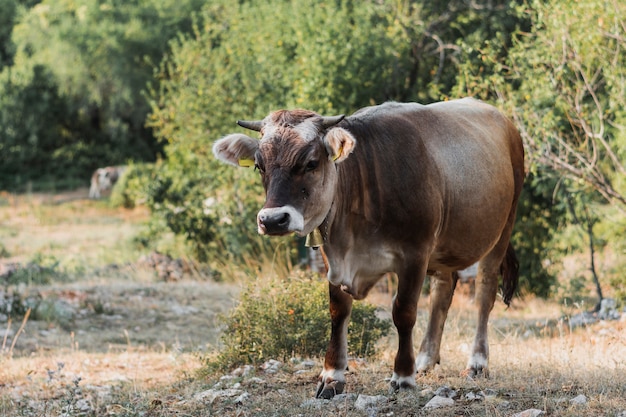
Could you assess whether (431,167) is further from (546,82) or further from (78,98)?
(78,98)

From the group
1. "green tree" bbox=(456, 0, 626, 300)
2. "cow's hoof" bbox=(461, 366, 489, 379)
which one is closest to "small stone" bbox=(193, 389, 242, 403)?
"cow's hoof" bbox=(461, 366, 489, 379)

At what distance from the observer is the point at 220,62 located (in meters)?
16.1

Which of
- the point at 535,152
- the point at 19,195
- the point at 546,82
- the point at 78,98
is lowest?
the point at 19,195

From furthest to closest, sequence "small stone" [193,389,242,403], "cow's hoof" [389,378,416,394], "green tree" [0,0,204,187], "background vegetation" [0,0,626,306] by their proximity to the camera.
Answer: "green tree" [0,0,204,187]
"background vegetation" [0,0,626,306]
"small stone" [193,389,242,403]
"cow's hoof" [389,378,416,394]

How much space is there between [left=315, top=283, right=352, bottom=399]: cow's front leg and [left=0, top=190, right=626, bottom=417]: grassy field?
0.47ft

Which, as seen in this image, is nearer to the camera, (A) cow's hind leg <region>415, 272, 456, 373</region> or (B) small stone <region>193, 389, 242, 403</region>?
(B) small stone <region>193, 389, 242, 403</region>

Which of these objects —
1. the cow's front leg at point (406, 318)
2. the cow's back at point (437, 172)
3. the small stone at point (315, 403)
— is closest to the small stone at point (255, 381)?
the small stone at point (315, 403)

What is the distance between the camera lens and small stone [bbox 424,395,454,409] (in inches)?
222

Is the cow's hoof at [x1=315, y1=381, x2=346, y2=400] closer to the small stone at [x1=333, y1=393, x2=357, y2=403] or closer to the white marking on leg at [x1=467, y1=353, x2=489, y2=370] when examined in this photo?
the small stone at [x1=333, y1=393, x2=357, y2=403]

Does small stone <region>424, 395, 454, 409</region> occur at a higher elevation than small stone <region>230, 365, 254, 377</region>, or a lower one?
higher

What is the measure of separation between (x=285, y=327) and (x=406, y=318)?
1.90 metres

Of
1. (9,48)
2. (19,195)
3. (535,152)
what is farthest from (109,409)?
(9,48)

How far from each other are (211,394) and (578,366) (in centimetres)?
273

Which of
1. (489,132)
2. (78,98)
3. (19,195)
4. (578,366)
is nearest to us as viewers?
(578,366)
